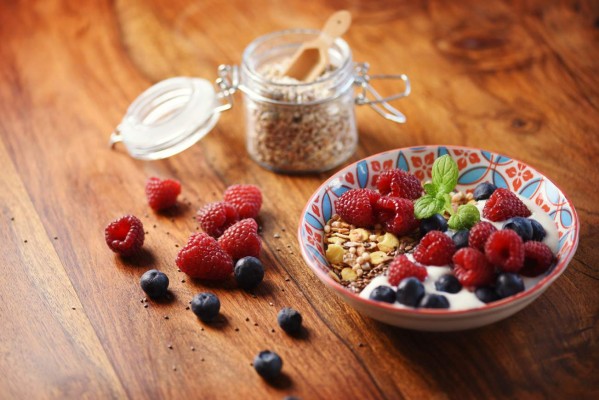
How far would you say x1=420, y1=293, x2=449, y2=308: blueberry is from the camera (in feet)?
3.96

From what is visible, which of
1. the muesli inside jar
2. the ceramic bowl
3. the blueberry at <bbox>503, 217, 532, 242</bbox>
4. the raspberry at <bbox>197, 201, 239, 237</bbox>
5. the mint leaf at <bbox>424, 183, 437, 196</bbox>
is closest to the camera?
the ceramic bowl

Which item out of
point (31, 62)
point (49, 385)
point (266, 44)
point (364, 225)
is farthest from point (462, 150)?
point (31, 62)

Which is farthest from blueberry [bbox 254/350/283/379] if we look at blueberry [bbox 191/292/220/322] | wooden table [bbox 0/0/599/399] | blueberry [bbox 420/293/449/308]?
blueberry [bbox 420/293/449/308]

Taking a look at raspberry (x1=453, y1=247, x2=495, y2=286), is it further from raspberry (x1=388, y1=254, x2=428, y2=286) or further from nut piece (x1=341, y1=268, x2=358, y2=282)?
nut piece (x1=341, y1=268, x2=358, y2=282)

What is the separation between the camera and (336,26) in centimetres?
172

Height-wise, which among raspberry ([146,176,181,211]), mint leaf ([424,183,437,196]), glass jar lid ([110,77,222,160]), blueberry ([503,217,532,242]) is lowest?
raspberry ([146,176,181,211])

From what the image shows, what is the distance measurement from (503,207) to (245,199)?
516 millimetres

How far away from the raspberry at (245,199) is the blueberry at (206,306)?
0.87 feet

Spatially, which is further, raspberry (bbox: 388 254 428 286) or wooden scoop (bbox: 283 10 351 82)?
wooden scoop (bbox: 283 10 351 82)

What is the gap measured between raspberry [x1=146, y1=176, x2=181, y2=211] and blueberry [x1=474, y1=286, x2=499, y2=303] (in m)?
0.69

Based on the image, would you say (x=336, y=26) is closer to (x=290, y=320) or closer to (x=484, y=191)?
(x=484, y=191)

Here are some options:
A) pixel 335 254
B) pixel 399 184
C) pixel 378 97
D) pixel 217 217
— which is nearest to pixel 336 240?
pixel 335 254

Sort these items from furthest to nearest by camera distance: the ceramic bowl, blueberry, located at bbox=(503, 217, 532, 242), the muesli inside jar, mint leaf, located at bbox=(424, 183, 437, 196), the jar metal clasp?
the jar metal clasp → the muesli inside jar → mint leaf, located at bbox=(424, 183, 437, 196) → blueberry, located at bbox=(503, 217, 532, 242) → the ceramic bowl

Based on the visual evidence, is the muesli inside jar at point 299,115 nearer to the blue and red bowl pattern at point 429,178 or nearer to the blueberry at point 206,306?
the blue and red bowl pattern at point 429,178
